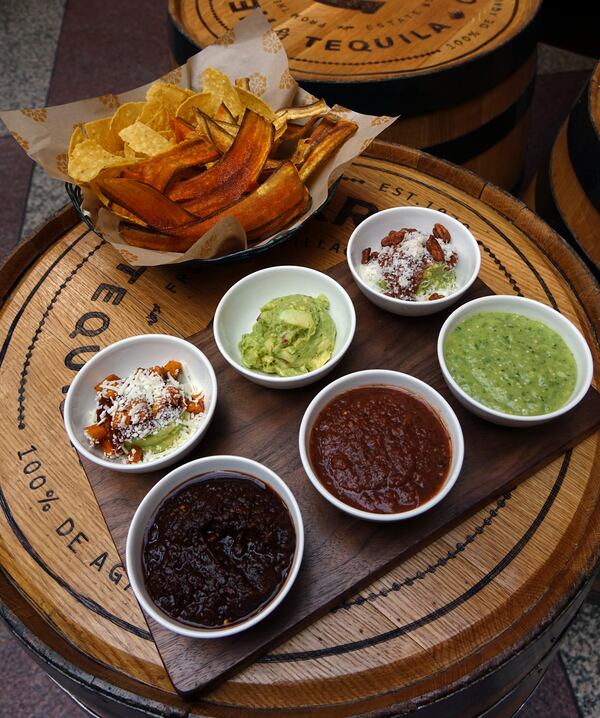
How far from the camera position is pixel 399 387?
5.76 feet

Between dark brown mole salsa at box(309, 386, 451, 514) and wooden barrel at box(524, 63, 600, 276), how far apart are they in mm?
1161

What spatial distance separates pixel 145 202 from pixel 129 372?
56 cm

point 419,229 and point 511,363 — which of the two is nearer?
point 511,363

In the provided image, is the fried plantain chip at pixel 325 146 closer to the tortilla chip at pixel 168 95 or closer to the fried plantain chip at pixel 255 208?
the fried plantain chip at pixel 255 208

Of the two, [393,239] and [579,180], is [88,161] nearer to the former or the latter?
[393,239]

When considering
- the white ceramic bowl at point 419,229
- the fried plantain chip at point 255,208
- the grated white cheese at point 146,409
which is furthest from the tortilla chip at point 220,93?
the grated white cheese at point 146,409

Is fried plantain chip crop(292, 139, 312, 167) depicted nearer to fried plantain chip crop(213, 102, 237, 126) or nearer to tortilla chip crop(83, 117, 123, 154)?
fried plantain chip crop(213, 102, 237, 126)

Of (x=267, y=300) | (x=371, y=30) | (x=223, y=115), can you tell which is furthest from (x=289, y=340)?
(x=371, y=30)

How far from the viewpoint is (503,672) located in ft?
4.69

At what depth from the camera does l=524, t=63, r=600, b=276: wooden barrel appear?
2281mm

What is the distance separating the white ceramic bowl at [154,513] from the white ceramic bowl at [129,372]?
4.3 inches

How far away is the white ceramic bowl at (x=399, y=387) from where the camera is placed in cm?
149

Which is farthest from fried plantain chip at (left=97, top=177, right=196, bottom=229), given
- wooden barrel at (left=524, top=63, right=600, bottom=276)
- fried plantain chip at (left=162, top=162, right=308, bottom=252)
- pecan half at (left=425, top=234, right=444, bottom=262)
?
wooden barrel at (left=524, top=63, right=600, bottom=276)

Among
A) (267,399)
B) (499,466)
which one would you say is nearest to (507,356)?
(499,466)
